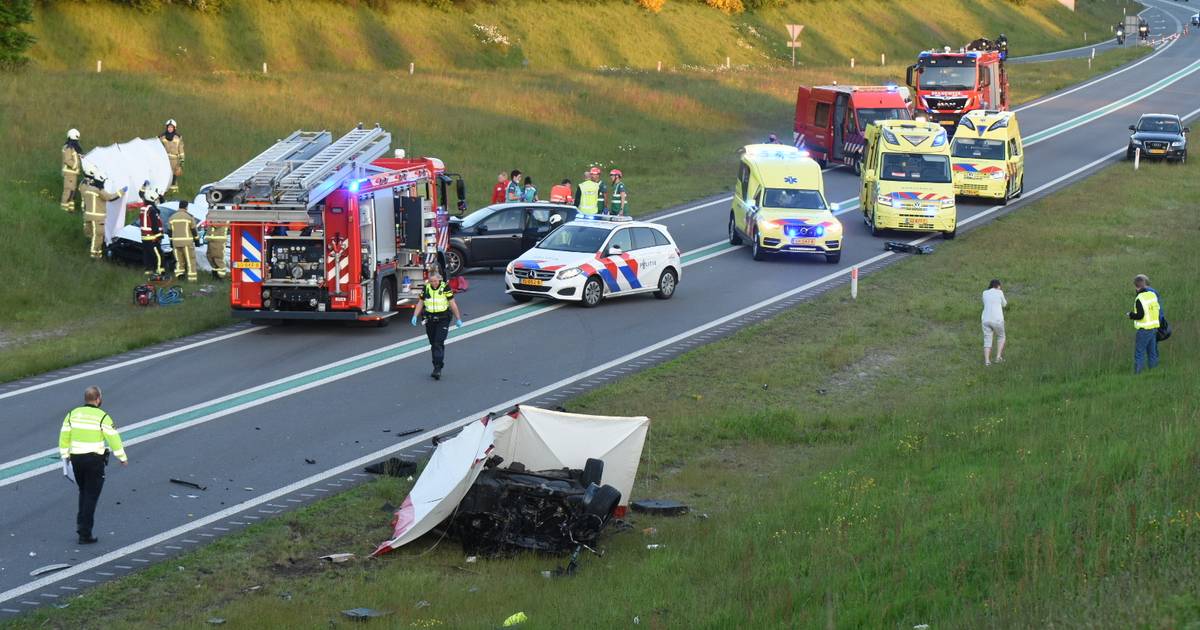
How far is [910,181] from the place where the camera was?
35.5 m

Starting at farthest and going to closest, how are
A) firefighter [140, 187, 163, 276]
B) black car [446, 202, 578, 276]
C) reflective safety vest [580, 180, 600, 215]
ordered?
reflective safety vest [580, 180, 600, 215] → black car [446, 202, 578, 276] → firefighter [140, 187, 163, 276]

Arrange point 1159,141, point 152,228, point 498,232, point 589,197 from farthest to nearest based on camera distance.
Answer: point 1159,141 < point 589,197 < point 498,232 < point 152,228

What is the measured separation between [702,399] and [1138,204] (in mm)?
25096

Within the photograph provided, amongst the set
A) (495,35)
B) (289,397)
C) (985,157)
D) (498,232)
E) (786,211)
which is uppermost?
(495,35)

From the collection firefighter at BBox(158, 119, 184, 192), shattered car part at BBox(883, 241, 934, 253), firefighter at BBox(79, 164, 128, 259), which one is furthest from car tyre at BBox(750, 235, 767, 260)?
firefighter at BBox(79, 164, 128, 259)

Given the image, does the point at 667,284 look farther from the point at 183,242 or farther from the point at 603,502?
the point at 603,502

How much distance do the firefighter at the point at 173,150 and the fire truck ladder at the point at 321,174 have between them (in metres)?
9.45

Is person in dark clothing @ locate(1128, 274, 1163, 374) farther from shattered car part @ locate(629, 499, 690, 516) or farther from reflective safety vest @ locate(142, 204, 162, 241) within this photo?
reflective safety vest @ locate(142, 204, 162, 241)

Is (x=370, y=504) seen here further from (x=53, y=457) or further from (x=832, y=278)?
(x=832, y=278)

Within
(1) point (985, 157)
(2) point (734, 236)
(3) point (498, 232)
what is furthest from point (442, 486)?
(1) point (985, 157)

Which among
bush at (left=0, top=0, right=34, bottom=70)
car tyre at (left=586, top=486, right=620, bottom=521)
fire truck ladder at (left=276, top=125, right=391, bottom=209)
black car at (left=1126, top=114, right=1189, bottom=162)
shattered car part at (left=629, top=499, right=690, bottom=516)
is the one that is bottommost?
shattered car part at (left=629, top=499, right=690, bottom=516)

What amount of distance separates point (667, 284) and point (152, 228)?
10020mm

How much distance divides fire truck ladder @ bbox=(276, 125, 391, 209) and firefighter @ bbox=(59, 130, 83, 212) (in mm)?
8098

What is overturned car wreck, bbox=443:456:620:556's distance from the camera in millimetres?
14180
